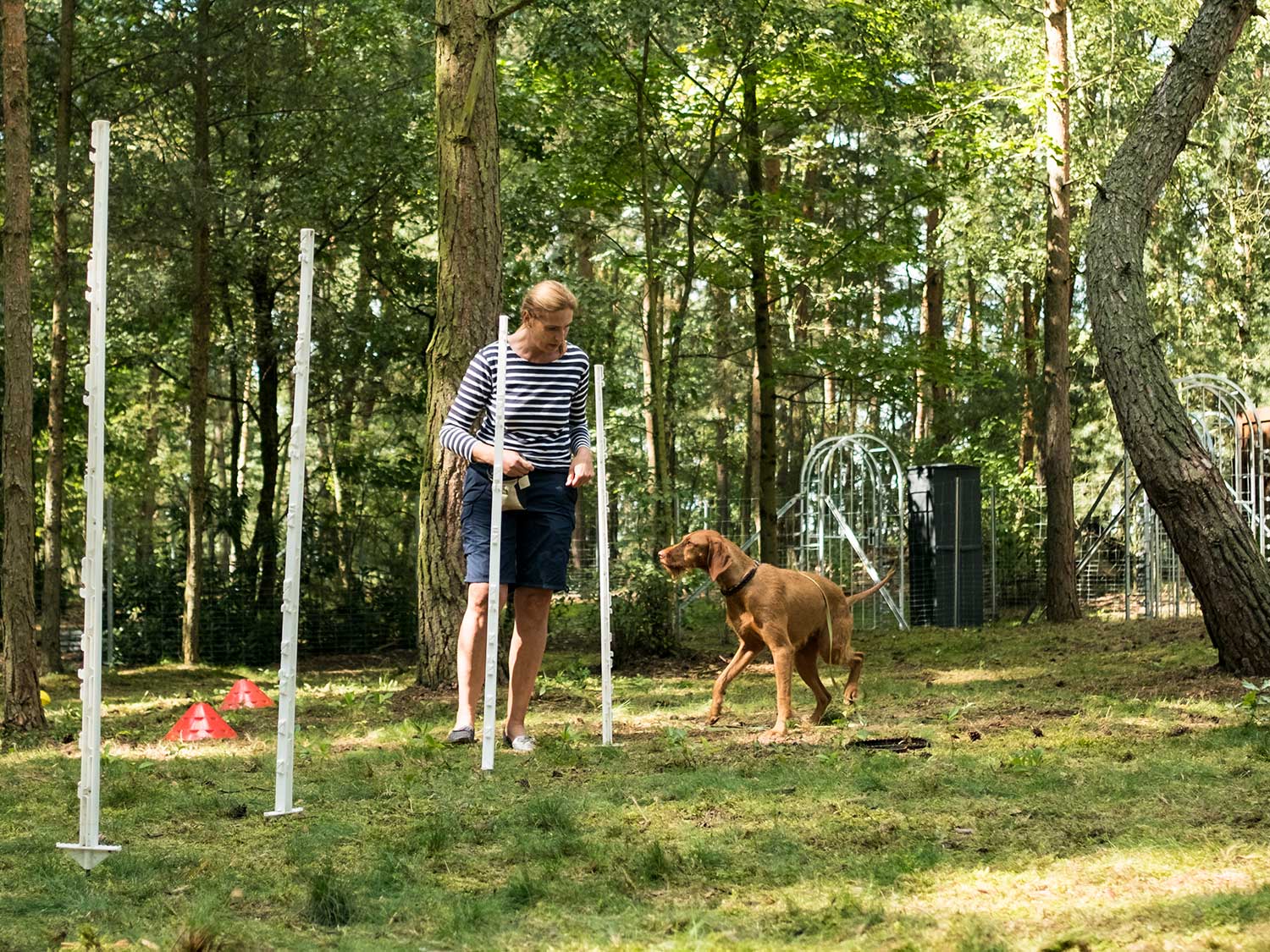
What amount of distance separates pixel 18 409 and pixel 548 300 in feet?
11.4

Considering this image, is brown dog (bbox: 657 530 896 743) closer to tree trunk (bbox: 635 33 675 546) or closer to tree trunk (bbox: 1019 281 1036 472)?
tree trunk (bbox: 635 33 675 546)

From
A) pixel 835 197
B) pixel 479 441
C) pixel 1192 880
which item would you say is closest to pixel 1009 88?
pixel 835 197

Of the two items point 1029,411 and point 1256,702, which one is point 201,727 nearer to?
point 1256,702

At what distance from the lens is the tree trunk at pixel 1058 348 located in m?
15.6

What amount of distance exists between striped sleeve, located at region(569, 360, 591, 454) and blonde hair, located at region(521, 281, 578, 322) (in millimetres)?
371

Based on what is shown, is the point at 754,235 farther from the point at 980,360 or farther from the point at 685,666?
the point at 685,666

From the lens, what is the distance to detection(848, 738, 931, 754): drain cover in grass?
5.50 meters

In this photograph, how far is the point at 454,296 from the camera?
853 cm

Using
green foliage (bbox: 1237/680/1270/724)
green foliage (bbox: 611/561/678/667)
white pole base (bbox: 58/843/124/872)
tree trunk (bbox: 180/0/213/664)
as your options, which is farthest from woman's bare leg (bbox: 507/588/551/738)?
tree trunk (bbox: 180/0/213/664)

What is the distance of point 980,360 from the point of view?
1939 centimetres

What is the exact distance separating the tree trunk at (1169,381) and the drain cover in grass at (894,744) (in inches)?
108

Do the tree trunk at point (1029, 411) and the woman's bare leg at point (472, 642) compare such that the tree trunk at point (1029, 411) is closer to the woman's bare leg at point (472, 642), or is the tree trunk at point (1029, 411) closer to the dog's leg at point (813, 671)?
the dog's leg at point (813, 671)

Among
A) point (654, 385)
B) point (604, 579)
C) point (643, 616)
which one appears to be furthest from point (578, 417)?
point (654, 385)

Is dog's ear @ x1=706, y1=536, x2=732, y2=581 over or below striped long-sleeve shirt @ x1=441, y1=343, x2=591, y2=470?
below
